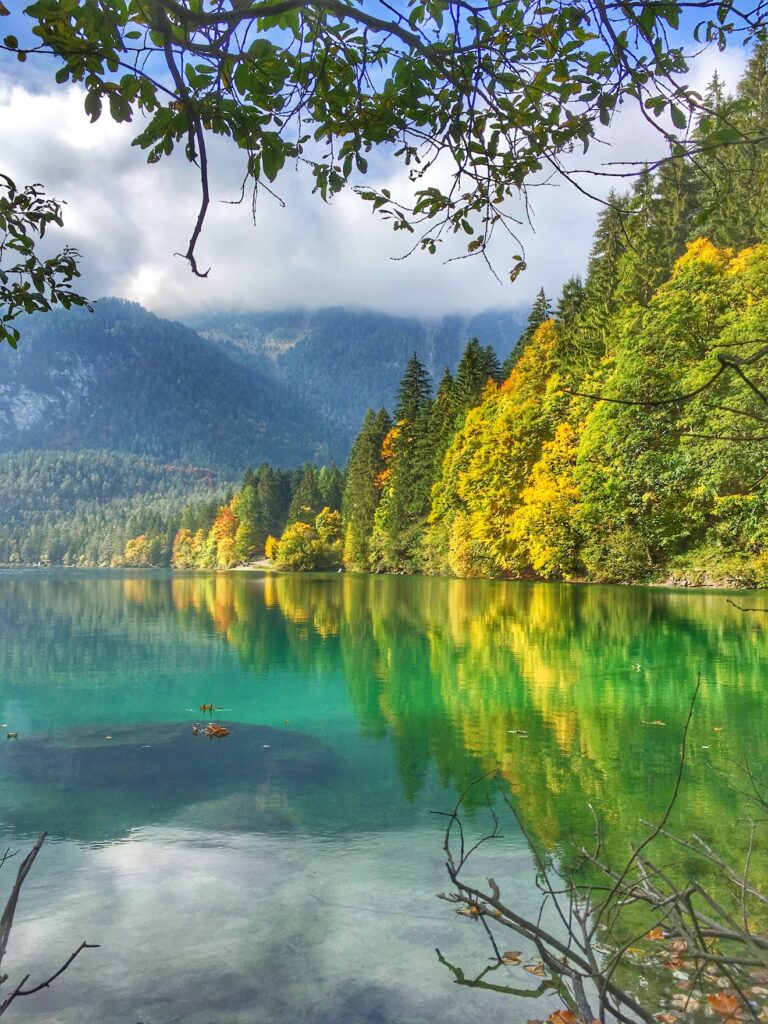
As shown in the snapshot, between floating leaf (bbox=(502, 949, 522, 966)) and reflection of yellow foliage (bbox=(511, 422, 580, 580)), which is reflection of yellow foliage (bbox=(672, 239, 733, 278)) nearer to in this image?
reflection of yellow foliage (bbox=(511, 422, 580, 580))

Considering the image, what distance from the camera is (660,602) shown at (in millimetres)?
24406

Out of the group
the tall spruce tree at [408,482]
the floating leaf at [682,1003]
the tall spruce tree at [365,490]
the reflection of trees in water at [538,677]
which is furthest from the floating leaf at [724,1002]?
the tall spruce tree at [365,490]

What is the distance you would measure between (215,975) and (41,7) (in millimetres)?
3999

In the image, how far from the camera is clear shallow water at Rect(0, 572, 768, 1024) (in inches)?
148

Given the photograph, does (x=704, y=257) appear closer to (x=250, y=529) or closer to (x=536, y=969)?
(x=536, y=969)

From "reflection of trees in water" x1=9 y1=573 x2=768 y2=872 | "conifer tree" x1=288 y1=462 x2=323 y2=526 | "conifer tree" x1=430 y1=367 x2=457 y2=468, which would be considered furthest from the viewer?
"conifer tree" x1=288 y1=462 x2=323 y2=526

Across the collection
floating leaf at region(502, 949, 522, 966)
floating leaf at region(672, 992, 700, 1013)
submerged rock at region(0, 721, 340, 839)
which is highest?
floating leaf at region(672, 992, 700, 1013)

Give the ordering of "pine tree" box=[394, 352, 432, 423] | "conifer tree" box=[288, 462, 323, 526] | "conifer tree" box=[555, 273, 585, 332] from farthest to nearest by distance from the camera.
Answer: "conifer tree" box=[288, 462, 323, 526] < "pine tree" box=[394, 352, 432, 423] < "conifer tree" box=[555, 273, 585, 332]

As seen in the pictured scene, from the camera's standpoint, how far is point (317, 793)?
665 centimetres

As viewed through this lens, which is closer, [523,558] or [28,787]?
[28,787]

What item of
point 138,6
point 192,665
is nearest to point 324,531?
point 192,665

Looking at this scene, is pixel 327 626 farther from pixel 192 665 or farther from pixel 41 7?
pixel 41 7

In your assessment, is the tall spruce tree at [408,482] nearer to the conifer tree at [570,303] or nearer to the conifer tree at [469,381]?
the conifer tree at [469,381]

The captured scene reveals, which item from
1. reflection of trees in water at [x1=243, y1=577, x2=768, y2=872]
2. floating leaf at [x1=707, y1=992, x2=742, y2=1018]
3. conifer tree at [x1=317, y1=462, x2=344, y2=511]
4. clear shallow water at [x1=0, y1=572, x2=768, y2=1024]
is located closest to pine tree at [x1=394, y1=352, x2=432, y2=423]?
conifer tree at [x1=317, y1=462, x2=344, y2=511]
